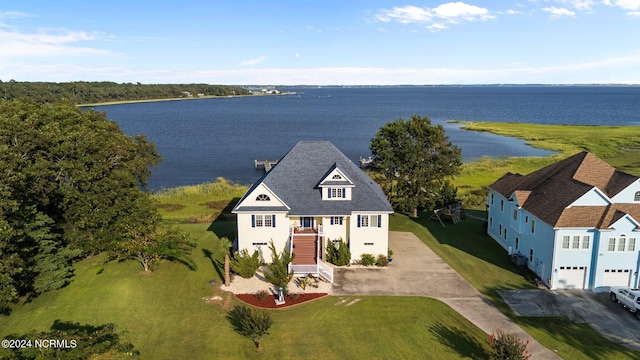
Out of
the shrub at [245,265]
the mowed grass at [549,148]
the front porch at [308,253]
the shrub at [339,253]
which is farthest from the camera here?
the mowed grass at [549,148]

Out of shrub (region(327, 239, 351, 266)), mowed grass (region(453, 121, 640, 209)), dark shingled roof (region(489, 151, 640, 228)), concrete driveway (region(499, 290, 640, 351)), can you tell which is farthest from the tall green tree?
concrete driveway (region(499, 290, 640, 351))

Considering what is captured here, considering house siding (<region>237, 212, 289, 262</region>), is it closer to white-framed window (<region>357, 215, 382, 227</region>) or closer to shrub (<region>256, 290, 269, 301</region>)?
shrub (<region>256, 290, 269, 301</region>)

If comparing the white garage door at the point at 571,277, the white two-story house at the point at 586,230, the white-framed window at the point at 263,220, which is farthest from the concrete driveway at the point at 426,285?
the white-framed window at the point at 263,220

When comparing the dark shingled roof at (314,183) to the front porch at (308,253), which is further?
the dark shingled roof at (314,183)

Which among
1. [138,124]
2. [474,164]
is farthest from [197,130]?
[474,164]

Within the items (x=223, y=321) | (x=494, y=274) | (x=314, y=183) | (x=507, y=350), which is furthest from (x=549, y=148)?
(x=223, y=321)

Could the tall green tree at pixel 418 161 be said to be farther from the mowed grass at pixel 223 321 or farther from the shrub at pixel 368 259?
the mowed grass at pixel 223 321

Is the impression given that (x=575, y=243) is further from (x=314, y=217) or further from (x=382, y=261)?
(x=314, y=217)

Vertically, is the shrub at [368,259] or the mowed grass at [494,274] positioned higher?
the shrub at [368,259]
